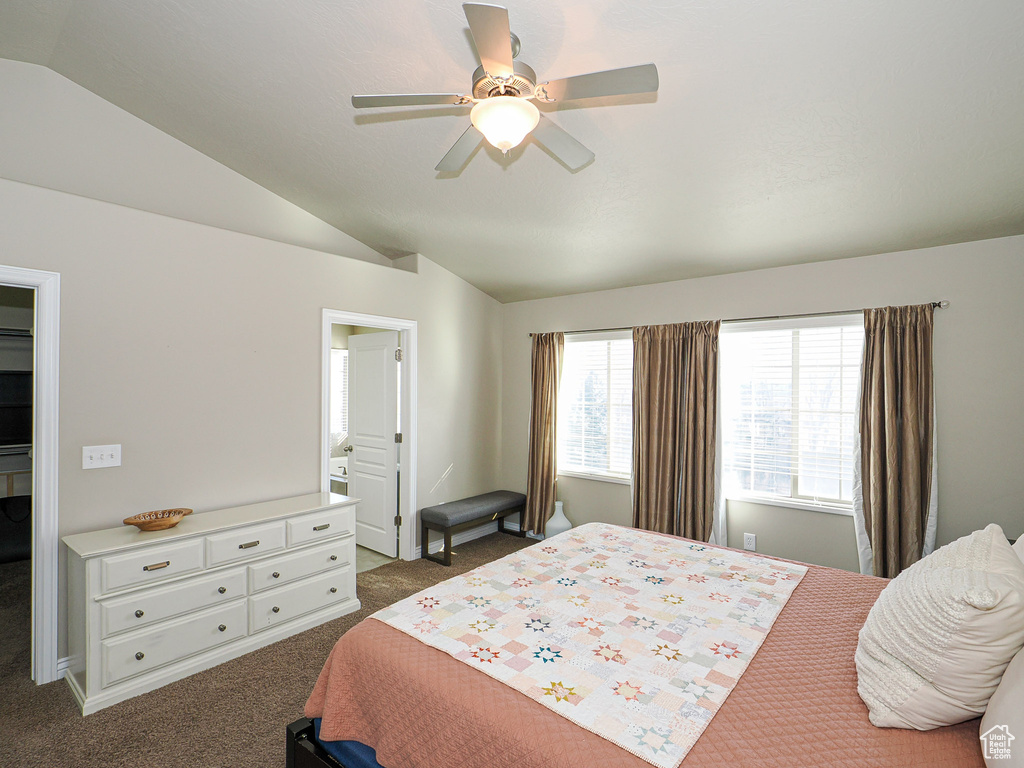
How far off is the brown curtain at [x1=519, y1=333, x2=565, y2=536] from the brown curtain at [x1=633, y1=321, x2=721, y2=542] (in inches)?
32.5

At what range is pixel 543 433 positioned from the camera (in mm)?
4844

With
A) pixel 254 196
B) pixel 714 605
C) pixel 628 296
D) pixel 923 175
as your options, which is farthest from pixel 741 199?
pixel 254 196

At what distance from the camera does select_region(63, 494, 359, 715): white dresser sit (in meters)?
2.31

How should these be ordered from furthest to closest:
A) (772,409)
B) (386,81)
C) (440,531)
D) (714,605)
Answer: (440,531) → (772,409) → (386,81) → (714,605)

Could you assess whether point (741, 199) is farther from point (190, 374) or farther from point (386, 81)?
point (190, 374)

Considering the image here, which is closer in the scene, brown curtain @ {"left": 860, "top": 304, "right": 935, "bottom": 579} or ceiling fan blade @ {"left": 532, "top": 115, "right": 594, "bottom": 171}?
ceiling fan blade @ {"left": 532, "top": 115, "right": 594, "bottom": 171}

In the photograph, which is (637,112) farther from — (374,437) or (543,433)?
(374,437)

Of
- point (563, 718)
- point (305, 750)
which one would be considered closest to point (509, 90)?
point (563, 718)

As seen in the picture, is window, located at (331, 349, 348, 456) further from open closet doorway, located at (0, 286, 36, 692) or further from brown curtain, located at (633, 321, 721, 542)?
brown curtain, located at (633, 321, 721, 542)

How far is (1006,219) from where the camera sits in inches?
108

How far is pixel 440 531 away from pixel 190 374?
225 centimetres

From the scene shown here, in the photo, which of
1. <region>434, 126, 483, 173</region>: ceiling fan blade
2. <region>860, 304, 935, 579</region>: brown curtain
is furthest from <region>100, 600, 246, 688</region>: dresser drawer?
<region>860, 304, 935, 579</region>: brown curtain

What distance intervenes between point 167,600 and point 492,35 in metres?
2.89

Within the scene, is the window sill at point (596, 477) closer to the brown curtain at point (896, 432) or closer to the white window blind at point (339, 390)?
the brown curtain at point (896, 432)
